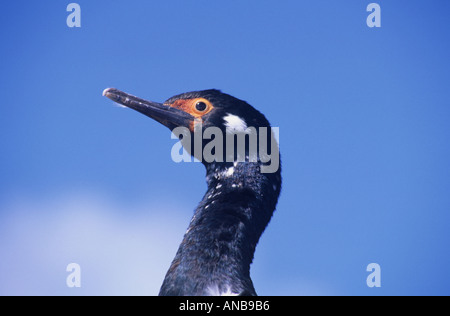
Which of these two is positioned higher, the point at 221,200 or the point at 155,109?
the point at 155,109

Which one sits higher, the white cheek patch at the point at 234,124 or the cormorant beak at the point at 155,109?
the cormorant beak at the point at 155,109

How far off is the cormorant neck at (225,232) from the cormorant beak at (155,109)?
0.74m

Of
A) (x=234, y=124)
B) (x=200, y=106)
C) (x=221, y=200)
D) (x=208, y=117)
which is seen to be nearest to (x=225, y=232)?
(x=221, y=200)

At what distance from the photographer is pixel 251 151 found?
5.58m

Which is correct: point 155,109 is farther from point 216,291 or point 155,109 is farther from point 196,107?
point 216,291

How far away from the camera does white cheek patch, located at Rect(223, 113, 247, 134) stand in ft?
18.6

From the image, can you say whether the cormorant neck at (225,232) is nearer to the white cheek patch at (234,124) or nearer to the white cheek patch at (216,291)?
the white cheek patch at (216,291)

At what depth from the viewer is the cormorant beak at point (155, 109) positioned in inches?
231

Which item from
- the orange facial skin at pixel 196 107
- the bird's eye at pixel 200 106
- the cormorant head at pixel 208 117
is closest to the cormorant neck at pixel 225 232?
the cormorant head at pixel 208 117

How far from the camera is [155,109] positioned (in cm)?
599

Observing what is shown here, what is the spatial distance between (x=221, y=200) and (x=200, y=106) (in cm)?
149
